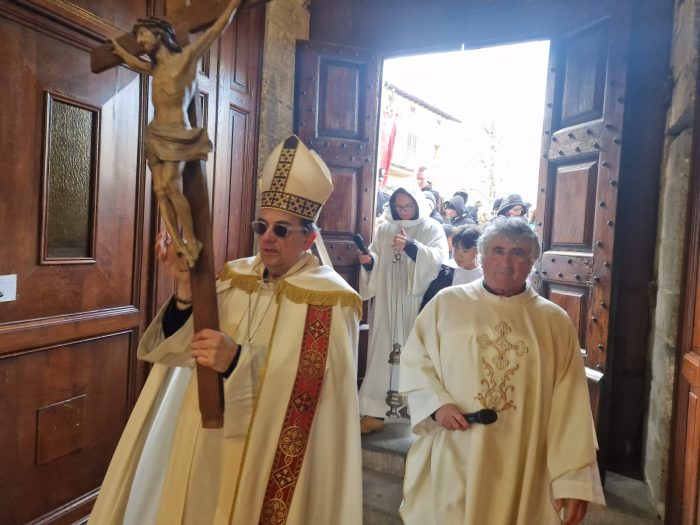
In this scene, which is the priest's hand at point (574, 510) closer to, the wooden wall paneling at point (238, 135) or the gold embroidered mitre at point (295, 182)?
the gold embroidered mitre at point (295, 182)

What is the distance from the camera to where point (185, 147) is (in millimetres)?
1395

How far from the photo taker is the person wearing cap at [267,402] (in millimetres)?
1771

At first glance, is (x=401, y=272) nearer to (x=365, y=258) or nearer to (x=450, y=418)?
(x=365, y=258)

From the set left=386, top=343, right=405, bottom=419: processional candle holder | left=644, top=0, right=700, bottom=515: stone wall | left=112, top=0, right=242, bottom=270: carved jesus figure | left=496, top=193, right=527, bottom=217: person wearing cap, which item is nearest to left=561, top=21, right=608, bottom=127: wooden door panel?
left=644, top=0, right=700, bottom=515: stone wall

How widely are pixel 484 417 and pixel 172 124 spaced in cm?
167

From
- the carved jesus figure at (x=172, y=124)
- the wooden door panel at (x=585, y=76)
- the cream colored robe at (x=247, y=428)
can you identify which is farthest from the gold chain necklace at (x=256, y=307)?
the wooden door panel at (x=585, y=76)

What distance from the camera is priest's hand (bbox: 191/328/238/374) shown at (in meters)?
1.48

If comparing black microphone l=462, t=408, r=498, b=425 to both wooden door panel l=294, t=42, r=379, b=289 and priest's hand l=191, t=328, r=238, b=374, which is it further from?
wooden door panel l=294, t=42, r=379, b=289

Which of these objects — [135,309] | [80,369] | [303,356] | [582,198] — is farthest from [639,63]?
[80,369]

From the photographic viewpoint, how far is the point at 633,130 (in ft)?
12.2

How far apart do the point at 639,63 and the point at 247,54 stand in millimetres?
2980

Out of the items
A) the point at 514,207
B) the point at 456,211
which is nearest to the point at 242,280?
the point at 514,207

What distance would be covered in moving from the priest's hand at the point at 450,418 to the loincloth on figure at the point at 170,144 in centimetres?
151

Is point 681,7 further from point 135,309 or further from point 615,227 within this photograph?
point 135,309
